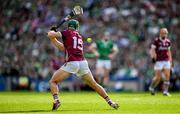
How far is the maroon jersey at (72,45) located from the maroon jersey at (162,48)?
9019 millimetres

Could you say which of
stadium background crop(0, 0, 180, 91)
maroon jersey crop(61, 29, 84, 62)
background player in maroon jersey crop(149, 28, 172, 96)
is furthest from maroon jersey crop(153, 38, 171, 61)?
maroon jersey crop(61, 29, 84, 62)

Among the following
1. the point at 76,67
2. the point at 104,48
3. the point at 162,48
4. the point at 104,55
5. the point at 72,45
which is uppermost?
the point at 104,48

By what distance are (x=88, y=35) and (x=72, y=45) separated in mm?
17948

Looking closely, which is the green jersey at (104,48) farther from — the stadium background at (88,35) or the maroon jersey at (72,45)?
the maroon jersey at (72,45)

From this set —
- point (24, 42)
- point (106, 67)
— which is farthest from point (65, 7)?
point (106, 67)

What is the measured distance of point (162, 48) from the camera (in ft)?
84.5

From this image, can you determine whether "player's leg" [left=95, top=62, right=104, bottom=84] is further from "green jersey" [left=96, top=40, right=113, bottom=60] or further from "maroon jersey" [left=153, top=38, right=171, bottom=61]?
"maroon jersey" [left=153, top=38, right=171, bottom=61]

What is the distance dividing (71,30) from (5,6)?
21668 millimetres

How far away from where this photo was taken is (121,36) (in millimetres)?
35344

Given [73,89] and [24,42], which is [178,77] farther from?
[24,42]

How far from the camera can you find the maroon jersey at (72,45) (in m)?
17.1

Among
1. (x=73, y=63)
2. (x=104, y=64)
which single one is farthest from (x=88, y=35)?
(x=73, y=63)

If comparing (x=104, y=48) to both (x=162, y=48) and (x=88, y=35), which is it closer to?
(x=162, y=48)

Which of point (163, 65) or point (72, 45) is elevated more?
point (72, 45)
